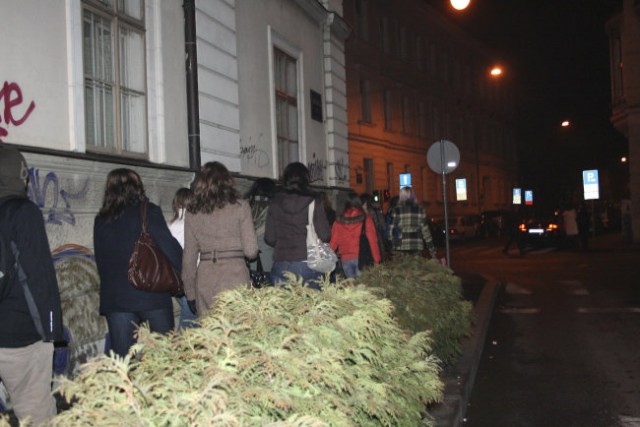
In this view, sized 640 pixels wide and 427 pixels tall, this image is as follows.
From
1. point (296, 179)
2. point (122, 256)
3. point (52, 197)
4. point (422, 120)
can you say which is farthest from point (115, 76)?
point (422, 120)

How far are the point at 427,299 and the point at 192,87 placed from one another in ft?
14.1

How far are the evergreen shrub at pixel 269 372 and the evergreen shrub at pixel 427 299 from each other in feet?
6.74

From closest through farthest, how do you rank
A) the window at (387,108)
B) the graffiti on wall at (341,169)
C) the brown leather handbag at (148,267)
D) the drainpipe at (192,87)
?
1. the brown leather handbag at (148,267)
2. the drainpipe at (192,87)
3. the graffiti on wall at (341,169)
4. the window at (387,108)

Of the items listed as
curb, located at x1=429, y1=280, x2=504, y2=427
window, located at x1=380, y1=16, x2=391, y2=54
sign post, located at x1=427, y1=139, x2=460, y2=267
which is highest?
window, located at x1=380, y1=16, x2=391, y2=54

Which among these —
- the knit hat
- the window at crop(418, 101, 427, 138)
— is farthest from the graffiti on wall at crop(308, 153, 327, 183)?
A: the window at crop(418, 101, 427, 138)

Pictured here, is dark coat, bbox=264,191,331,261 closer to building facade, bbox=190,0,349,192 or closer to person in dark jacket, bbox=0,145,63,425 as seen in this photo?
building facade, bbox=190,0,349,192

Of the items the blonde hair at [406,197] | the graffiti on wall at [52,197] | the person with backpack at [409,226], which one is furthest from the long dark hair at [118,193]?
the blonde hair at [406,197]

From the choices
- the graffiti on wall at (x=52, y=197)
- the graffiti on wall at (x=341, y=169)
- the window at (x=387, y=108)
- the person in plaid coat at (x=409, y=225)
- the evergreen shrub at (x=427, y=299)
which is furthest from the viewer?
the window at (x=387, y=108)

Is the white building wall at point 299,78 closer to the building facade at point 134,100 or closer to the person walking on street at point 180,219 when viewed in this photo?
the building facade at point 134,100

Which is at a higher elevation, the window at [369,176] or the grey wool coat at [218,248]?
the window at [369,176]

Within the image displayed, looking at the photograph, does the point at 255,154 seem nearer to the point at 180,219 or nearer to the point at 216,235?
the point at 180,219

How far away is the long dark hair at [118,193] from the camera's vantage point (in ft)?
17.6

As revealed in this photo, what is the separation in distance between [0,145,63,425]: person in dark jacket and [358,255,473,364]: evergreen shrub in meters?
2.83

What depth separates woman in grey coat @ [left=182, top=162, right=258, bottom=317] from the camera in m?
5.75
